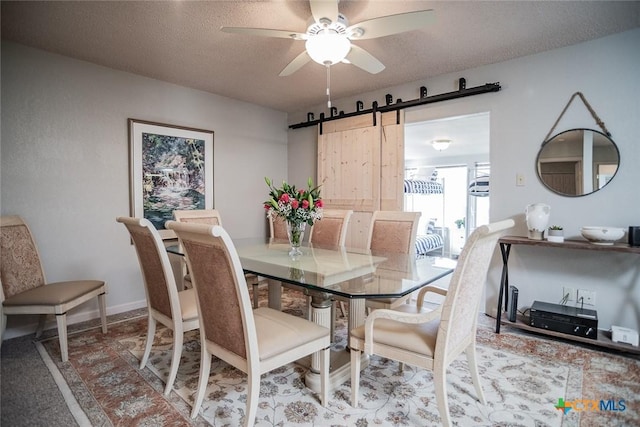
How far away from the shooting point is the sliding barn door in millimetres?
3830

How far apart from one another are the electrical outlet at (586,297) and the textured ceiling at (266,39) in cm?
210

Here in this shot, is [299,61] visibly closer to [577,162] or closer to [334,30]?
[334,30]

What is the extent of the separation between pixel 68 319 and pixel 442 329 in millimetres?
3285

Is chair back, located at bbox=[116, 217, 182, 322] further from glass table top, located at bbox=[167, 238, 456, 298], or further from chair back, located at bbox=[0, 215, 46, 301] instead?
chair back, located at bbox=[0, 215, 46, 301]

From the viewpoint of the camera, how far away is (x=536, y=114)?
2.94m

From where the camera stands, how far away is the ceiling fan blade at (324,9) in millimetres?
1721

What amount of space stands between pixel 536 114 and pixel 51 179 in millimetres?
4422

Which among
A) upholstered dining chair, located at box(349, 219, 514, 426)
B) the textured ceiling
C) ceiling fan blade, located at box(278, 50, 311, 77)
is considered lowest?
upholstered dining chair, located at box(349, 219, 514, 426)

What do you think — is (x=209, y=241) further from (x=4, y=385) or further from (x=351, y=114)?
(x=351, y=114)

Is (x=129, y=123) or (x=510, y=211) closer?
(x=510, y=211)

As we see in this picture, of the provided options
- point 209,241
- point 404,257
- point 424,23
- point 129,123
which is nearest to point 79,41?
point 129,123

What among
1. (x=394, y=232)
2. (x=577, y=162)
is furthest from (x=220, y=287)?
(x=577, y=162)

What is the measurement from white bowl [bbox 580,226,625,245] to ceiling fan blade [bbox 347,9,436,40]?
1.99 m

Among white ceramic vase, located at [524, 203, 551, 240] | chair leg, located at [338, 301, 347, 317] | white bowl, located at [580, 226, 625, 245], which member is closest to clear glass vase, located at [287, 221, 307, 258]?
chair leg, located at [338, 301, 347, 317]
